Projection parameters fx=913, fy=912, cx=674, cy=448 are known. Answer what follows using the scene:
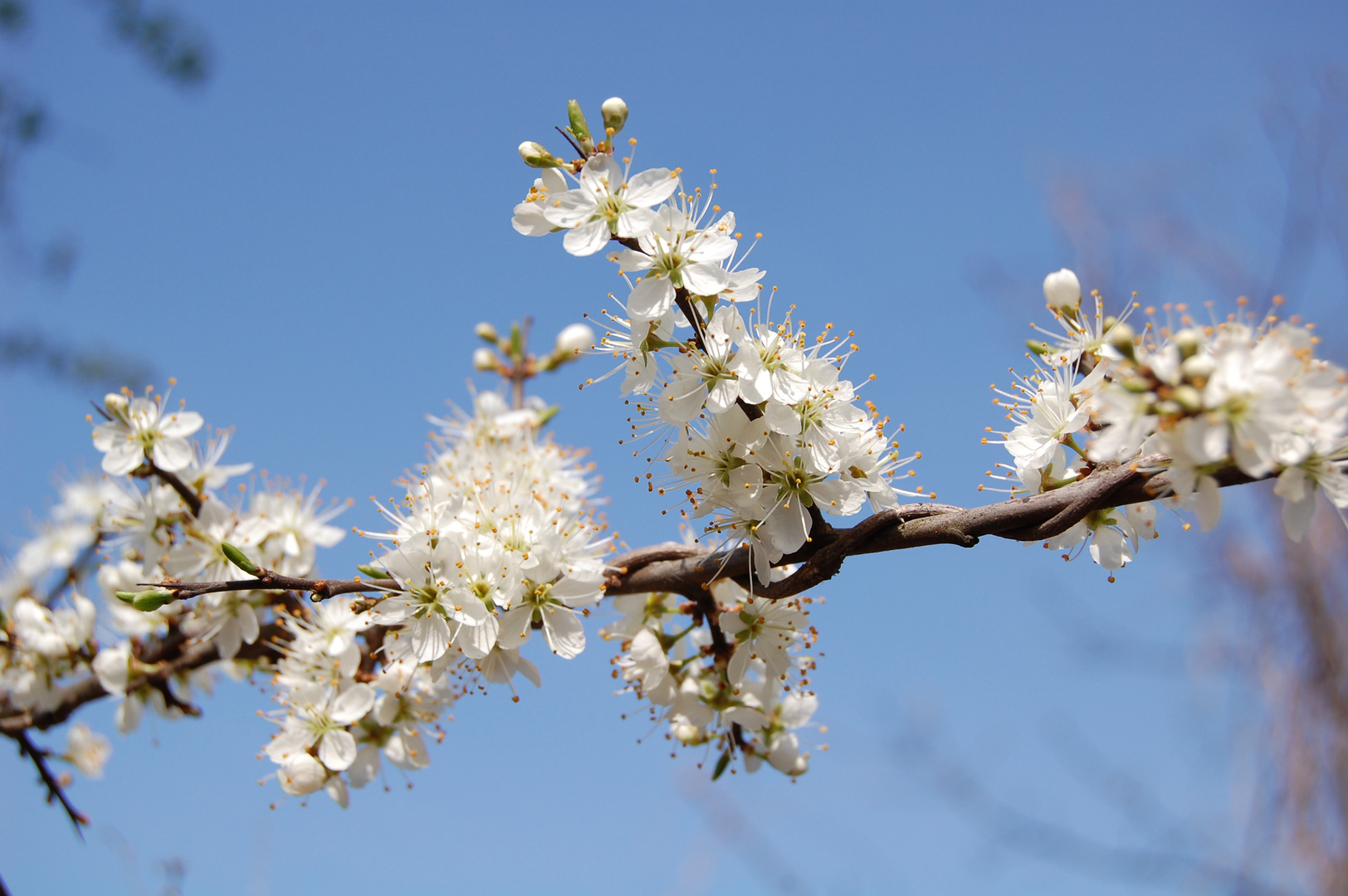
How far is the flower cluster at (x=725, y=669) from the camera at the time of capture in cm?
193

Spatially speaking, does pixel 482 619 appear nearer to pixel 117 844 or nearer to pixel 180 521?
pixel 180 521

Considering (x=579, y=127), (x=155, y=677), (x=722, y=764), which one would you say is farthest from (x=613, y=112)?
(x=155, y=677)

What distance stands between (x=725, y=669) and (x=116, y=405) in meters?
1.66

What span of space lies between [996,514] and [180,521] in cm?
208

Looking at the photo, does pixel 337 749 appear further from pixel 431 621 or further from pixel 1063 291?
pixel 1063 291

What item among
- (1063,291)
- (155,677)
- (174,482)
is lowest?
(155,677)

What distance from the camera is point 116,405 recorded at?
2.31 meters

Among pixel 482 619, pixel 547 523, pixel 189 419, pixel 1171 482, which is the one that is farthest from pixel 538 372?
pixel 1171 482

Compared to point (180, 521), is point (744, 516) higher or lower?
lower

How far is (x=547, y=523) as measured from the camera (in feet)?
6.31

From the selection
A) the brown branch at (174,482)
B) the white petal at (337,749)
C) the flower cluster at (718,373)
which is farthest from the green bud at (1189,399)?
the brown branch at (174,482)

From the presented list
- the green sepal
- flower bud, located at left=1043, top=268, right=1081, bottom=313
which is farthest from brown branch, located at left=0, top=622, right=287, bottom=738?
flower bud, located at left=1043, top=268, right=1081, bottom=313

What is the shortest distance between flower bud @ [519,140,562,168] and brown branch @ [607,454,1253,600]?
2.60 feet

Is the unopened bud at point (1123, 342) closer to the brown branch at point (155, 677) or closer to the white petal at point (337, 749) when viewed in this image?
the white petal at point (337, 749)
